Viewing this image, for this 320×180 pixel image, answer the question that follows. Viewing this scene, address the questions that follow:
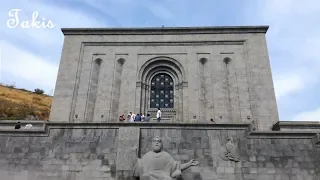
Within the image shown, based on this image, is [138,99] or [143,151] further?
[138,99]

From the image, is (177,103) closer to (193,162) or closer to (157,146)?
(193,162)

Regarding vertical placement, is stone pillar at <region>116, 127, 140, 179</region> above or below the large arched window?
below

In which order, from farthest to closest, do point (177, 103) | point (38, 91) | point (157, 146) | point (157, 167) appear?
point (38, 91) < point (177, 103) < point (157, 146) < point (157, 167)

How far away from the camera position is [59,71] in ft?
69.4

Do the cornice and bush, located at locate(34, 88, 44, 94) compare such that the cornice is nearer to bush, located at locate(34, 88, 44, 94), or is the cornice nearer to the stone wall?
the stone wall

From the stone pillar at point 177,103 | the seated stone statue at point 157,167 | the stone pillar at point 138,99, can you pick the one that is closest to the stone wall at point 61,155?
the seated stone statue at point 157,167

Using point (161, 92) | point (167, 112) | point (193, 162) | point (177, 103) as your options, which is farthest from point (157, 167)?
point (161, 92)

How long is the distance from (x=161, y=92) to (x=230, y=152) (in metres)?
10.4

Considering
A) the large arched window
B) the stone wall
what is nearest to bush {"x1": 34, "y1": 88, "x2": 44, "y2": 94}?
the large arched window

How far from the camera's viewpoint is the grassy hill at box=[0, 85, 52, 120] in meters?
36.2

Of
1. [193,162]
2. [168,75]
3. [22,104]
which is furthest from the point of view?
[22,104]

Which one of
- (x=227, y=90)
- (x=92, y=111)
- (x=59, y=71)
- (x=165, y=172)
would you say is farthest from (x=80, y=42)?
(x=165, y=172)

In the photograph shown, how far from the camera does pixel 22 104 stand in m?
42.5

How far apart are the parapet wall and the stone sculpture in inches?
4.6
